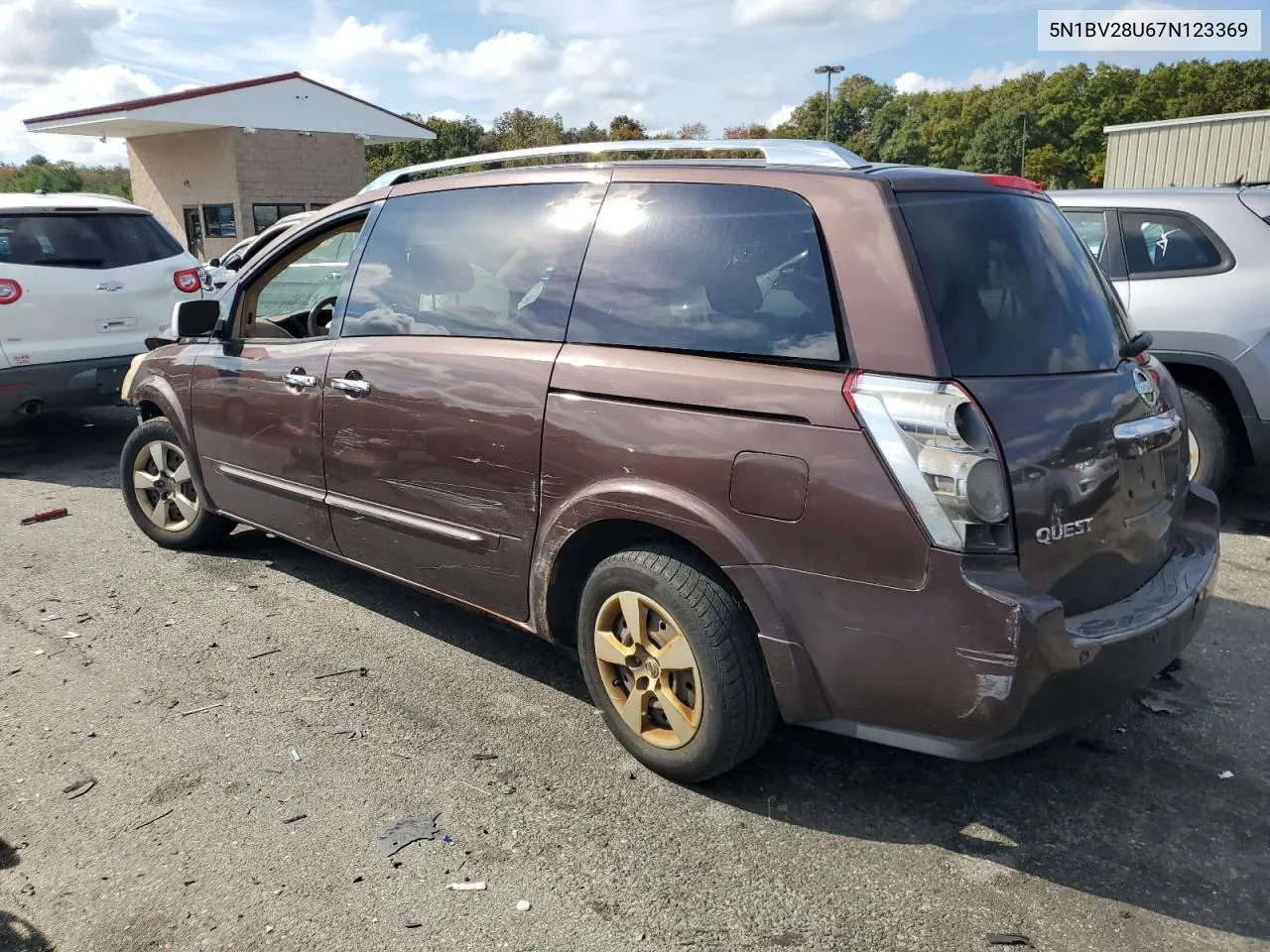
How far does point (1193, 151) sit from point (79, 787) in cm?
2364

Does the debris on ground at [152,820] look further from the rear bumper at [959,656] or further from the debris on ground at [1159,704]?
the debris on ground at [1159,704]

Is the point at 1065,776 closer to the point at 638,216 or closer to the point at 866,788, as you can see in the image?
the point at 866,788

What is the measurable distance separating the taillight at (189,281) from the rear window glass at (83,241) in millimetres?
207

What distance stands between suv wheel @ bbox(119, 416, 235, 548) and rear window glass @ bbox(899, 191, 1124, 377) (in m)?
3.94

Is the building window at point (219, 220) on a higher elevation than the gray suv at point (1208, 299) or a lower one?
higher

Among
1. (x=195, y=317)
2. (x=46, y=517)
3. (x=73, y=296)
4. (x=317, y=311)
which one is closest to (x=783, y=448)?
(x=195, y=317)

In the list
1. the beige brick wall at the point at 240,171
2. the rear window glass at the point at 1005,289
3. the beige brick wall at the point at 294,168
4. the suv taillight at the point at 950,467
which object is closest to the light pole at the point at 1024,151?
the beige brick wall at the point at 294,168

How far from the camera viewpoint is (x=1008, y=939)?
2.39 metres

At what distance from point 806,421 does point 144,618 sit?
339 cm

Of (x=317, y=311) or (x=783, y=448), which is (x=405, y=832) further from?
(x=317, y=311)

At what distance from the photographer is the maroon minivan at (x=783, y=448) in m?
2.47

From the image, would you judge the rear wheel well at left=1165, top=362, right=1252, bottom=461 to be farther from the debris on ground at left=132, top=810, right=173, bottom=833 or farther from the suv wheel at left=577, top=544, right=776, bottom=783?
the debris on ground at left=132, top=810, right=173, bottom=833

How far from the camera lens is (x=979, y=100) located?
91250 mm

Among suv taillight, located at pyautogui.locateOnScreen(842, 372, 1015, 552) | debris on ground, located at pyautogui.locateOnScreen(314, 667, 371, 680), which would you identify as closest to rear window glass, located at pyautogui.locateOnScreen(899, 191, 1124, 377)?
suv taillight, located at pyautogui.locateOnScreen(842, 372, 1015, 552)
